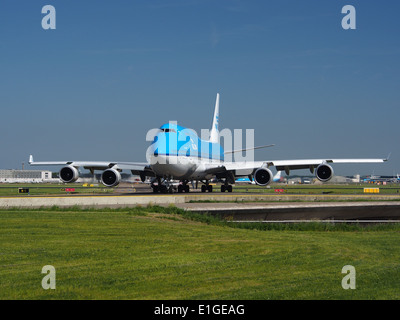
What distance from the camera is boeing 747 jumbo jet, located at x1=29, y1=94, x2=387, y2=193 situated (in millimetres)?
44625

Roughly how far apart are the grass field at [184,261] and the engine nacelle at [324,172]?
2963 centimetres

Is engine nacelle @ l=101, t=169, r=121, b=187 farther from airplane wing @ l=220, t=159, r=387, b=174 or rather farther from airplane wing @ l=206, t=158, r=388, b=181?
airplane wing @ l=220, t=159, r=387, b=174

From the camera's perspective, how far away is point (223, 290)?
30.4ft

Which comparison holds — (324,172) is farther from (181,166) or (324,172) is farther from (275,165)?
(181,166)

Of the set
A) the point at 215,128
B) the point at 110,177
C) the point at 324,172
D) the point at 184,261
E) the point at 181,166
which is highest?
the point at 215,128

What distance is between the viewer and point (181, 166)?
46.4 meters

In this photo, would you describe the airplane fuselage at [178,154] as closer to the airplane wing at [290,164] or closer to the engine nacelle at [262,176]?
the airplane wing at [290,164]

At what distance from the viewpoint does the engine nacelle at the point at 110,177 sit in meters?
47.8

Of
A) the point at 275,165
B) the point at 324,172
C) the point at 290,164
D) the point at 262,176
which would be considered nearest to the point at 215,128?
the point at 275,165

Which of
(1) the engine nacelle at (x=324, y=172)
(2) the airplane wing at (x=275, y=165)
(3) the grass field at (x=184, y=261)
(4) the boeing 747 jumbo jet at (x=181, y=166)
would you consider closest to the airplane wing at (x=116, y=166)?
(4) the boeing 747 jumbo jet at (x=181, y=166)

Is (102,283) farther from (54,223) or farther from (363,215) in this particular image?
(363,215)

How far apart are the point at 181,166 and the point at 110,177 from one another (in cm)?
689

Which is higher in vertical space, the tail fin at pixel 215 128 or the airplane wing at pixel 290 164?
the tail fin at pixel 215 128

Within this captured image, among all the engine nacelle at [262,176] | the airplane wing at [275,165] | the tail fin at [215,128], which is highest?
the tail fin at [215,128]
